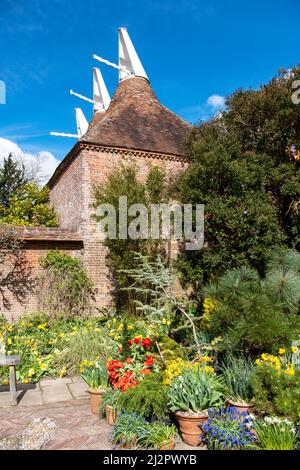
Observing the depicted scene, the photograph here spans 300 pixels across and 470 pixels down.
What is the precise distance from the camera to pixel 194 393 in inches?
154

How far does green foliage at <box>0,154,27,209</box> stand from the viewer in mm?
22844

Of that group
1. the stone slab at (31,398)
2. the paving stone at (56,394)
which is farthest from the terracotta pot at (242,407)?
the stone slab at (31,398)

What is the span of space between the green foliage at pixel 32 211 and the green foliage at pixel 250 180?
25.3 ft

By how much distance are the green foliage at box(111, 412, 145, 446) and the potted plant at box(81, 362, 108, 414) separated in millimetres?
856

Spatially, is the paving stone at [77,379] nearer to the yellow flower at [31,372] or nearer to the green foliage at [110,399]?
the yellow flower at [31,372]

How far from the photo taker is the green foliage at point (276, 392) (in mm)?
3364

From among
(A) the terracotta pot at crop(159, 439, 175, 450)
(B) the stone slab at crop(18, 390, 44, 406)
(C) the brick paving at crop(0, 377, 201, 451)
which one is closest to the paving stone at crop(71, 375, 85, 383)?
(C) the brick paving at crop(0, 377, 201, 451)

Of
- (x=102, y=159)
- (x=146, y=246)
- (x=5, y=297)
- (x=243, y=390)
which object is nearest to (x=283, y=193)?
(x=146, y=246)

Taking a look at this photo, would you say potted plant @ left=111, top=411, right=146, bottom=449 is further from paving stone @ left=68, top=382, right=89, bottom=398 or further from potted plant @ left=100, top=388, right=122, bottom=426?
paving stone @ left=68, top=382, right=89, bottom=398

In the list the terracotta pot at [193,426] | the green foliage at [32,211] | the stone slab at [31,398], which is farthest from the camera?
the green foliage at [32,211]

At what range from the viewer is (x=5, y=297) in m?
9.68

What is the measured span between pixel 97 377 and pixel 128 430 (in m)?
1.21

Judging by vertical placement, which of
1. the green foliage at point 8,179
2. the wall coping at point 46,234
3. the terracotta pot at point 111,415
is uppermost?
the green foliage at point 8,179

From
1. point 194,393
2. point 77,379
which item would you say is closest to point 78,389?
point 77,379
